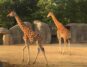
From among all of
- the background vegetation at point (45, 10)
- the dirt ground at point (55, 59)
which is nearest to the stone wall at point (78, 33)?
the background vegetation at point (45, 10)

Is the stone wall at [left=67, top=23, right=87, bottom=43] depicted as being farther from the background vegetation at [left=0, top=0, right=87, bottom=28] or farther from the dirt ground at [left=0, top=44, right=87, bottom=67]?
the dirt ground at [left=0, top=44, right=87, bottom=67]

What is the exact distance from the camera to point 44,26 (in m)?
17.1

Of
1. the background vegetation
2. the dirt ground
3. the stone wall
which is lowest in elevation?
the dirt ground

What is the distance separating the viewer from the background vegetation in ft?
63.2

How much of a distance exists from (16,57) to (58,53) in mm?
1821

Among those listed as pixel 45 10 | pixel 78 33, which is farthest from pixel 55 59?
pixel 45 10

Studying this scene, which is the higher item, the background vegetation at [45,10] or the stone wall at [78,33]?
the background vegetation at [45,10]

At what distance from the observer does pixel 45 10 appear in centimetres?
1944

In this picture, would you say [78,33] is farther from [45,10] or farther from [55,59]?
[55,59]

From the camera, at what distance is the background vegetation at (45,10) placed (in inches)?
758

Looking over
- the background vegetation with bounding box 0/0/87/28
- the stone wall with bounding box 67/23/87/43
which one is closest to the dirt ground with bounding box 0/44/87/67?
the stone wall with bounding box 67/23/87/43

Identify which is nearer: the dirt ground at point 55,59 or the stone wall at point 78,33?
the dirt ground at point 55,59

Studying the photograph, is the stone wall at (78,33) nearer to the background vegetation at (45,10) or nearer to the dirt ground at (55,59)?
the background vegetation at (45,10)

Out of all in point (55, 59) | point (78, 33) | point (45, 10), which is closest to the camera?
point (55, 59)
